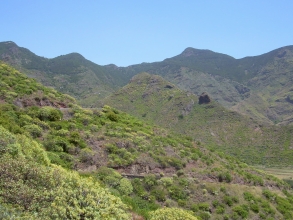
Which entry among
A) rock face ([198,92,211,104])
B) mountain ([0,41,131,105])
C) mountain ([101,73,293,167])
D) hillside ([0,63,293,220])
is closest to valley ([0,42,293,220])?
hillside ([0,63,293,220])

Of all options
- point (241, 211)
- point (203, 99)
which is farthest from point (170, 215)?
point (203, 99)

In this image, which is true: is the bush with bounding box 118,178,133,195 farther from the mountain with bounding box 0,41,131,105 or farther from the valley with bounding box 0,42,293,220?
the mountain with bounding box 0,41,131,105

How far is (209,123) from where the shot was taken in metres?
90.1

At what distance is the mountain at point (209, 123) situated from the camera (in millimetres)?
77438

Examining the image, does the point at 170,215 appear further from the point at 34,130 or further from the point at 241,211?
the point at 34,130

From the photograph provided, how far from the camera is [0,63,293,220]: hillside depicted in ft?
30.3

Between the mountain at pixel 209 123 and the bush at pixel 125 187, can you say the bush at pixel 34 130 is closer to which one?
the bush at pixel 125 187

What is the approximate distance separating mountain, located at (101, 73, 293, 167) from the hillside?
44.1 meters

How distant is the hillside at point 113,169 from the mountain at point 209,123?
44.1 m

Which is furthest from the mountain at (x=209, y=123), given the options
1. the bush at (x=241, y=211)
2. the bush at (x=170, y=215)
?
the bush at (x=170, y=215)

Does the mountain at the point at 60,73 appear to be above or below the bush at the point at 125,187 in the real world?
above

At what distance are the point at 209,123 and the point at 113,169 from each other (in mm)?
73615

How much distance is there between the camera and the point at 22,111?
74.5ft

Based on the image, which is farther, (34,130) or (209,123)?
(209,123)
